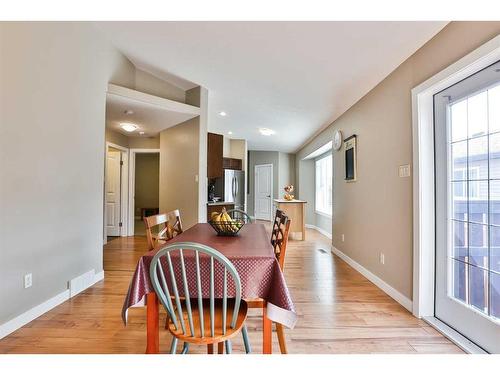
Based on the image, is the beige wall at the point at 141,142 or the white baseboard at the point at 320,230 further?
the white baseboard at the point at 320,230

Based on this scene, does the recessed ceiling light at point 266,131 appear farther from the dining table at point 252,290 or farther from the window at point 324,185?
the dining table at point 252,290

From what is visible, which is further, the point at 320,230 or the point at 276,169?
the point at 276,169

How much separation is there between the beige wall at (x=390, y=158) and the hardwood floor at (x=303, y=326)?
382 millimetres

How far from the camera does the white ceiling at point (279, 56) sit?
224cm

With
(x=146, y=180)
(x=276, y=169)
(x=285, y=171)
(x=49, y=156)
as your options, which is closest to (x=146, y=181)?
(x=146, y=180)

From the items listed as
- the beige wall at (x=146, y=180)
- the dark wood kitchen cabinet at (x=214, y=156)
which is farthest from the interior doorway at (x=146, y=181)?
the dark wood kitchen cabinet at (x=214, y=156)

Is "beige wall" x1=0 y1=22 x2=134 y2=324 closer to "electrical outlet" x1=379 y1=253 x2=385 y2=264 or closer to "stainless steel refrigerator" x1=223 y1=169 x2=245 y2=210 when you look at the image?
"electrical outlet" x1=379 y1=253 x2=385 y2=264

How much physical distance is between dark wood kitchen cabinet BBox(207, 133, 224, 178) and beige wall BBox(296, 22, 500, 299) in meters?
2.35

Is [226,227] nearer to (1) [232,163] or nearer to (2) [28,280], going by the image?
(2) [28,280]

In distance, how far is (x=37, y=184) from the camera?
86.0 inches

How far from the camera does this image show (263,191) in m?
8.88

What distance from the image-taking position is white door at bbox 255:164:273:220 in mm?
8742

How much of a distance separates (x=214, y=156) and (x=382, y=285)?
3424 millimetres
